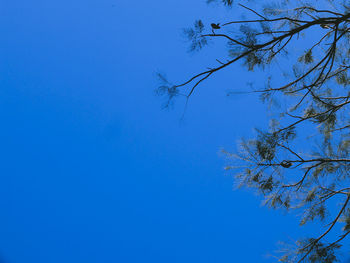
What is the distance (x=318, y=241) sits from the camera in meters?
2.12

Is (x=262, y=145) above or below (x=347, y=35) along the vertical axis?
below

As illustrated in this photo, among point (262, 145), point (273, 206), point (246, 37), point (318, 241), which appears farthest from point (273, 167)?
point (246, 37)

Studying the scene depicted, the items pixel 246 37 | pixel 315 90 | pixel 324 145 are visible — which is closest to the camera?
pixel 246 37

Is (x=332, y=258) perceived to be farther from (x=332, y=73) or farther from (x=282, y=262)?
(x=332, y=73)

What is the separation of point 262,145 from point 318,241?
733 millimetres

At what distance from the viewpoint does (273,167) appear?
2.13 meters

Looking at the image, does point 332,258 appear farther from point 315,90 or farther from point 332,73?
point 332,73

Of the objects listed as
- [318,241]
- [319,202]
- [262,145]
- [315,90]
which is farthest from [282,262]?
[315,90]

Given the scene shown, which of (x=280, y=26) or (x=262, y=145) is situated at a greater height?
(x=280, y=26)

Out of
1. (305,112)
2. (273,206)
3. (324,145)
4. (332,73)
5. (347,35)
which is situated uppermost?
(347,35)

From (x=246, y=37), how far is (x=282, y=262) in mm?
1524

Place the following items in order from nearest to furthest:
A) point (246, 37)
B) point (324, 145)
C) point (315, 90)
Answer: point (246, 37) → point (324, 145) → point (315, 90)

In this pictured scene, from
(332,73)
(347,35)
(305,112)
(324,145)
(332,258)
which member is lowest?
(332,258)

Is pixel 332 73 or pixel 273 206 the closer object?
pixel 273 206
